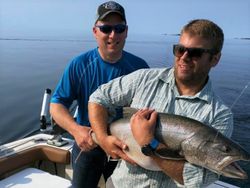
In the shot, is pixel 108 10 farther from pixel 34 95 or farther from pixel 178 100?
pixel 34 95

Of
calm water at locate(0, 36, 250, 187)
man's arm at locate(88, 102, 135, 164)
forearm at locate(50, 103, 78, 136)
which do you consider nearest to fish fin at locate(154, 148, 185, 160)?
man's arm at locate(88, 102, 135, 164)

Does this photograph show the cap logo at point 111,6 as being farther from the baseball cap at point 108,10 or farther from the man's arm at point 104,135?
the man's arm at point 104,135

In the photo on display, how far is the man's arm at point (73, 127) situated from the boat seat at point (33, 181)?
99cm

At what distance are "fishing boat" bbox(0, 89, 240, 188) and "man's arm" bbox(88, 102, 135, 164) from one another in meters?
1.50

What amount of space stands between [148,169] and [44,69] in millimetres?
26444

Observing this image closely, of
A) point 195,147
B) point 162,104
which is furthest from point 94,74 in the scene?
point 195,147

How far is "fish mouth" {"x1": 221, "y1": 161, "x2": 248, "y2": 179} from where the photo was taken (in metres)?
2.70

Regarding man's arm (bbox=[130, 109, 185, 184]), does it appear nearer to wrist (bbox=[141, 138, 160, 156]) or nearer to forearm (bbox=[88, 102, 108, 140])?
wrist (bbox=[141, 138, 160, 156])

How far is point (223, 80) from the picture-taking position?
26.8m

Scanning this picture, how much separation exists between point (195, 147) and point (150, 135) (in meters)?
0.38

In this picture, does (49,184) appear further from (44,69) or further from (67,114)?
(44,69)

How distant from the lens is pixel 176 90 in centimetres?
307

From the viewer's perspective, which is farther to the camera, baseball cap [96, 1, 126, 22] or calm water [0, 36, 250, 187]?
calm water [0, 36, 250, 187]

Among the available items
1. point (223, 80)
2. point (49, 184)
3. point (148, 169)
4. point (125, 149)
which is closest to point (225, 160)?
point (148, 169)
